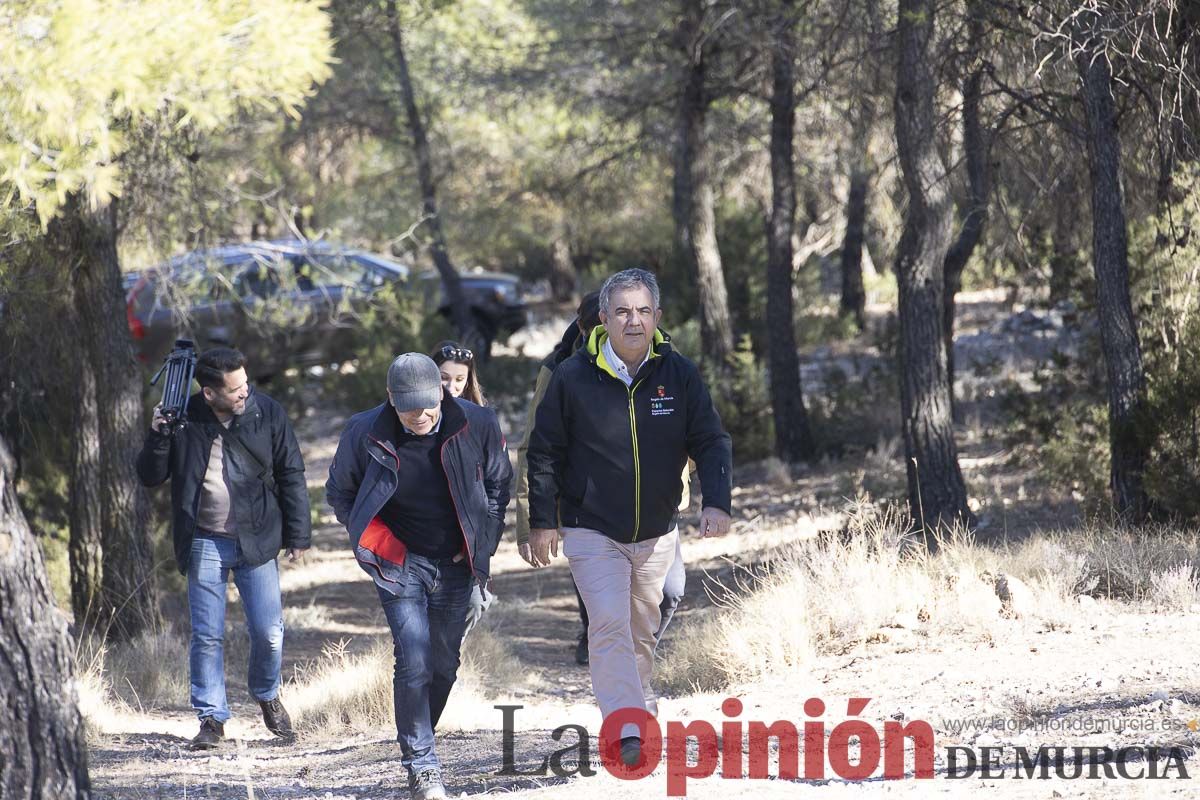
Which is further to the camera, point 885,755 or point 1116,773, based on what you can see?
point 885,755

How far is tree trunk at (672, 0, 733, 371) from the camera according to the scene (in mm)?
13766

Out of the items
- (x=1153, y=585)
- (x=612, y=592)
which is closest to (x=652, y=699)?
(x=612, y=592)

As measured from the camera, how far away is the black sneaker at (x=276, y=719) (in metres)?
6.27

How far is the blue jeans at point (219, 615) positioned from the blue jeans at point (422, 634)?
4.60ft

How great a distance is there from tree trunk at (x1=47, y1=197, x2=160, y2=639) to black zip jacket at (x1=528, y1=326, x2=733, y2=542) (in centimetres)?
453

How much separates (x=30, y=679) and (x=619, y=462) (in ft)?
6.66

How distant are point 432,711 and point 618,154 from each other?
428 inches

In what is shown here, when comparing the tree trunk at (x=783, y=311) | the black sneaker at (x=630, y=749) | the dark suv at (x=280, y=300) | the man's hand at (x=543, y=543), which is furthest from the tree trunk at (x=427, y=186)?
the black sneaker at (x=630, y=749)

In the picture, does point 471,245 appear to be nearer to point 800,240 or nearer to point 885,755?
point 800,240

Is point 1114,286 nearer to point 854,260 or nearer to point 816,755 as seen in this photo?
point 816,755

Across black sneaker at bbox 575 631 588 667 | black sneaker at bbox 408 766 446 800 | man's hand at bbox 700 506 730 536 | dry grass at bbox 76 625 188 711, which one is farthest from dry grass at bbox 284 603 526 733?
man's hand at bbox 700 506 730 536

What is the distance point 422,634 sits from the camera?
15.7 feet

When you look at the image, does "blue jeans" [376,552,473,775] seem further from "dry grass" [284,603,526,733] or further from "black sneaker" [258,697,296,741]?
"dry grass" [284,603,526,733]

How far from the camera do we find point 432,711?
16.7ft
